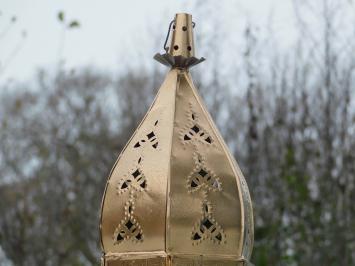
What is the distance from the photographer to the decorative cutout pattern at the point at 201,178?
3.90 m

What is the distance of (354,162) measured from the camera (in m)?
13.9

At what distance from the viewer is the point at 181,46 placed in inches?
164

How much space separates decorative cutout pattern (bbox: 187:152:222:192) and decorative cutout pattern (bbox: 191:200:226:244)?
61 millimetres

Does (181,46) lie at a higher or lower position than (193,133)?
higher

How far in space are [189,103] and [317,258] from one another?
9092mm

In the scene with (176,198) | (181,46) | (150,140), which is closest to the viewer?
(176,198)

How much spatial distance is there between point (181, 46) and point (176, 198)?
2.00ft

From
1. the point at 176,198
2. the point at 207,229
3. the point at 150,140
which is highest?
the point at 150,140

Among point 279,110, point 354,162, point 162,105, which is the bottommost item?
point 162,105

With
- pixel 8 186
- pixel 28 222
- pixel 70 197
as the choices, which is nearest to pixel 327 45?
pixel 28 222

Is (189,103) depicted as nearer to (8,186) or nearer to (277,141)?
(277,141)

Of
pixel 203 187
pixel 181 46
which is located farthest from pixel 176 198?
pixel 181 46

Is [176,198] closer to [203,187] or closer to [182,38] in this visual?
[203,187]

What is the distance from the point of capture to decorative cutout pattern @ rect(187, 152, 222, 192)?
154 inches
